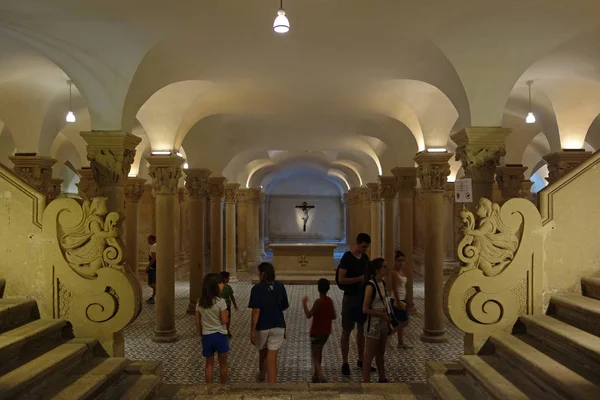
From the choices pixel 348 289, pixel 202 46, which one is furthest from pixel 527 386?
pixel 202 46

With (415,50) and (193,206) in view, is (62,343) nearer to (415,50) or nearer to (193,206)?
(415,50)

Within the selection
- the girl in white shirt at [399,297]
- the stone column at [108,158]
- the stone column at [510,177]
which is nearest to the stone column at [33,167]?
the stone column at [108,158]

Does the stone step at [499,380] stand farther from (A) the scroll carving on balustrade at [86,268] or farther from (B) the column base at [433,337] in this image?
(B) the column base at [433,337]

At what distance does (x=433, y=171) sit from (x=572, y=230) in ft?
16.2

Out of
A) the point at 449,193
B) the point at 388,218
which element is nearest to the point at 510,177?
the point at 388,218

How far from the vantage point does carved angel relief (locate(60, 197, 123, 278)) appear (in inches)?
226

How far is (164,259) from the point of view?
1018cm

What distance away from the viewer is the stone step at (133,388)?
508 cm

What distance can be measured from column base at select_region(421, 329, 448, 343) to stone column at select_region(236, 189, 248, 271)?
1479 centimetres

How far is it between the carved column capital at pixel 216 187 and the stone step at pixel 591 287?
37.9ft

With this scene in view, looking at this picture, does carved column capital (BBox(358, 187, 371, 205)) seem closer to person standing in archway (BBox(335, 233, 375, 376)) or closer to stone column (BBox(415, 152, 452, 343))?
stone column (BBox(415, 152, 452, 343))

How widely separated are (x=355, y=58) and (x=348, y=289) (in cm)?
357

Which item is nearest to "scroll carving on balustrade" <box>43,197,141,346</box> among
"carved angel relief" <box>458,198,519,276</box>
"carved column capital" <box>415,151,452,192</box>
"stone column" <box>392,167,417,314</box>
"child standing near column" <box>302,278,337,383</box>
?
"child standing near column" <box>302,278,337,383</box>

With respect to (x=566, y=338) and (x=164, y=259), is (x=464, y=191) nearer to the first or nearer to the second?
(x=566, y=338)
